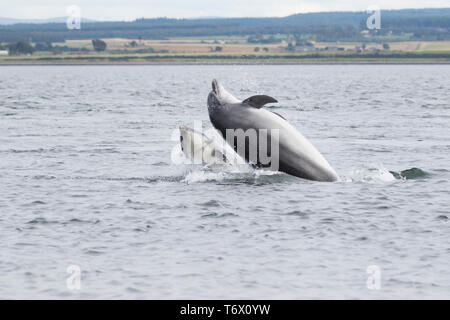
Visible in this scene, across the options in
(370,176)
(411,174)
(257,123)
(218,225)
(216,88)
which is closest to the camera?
(218,225)

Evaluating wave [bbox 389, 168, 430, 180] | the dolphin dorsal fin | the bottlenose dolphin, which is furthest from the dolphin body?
wave [bbox 389, 168, 430, 180]

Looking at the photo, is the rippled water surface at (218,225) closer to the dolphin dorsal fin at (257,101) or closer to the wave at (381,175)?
the wave at (381,175)

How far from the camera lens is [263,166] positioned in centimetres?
2275

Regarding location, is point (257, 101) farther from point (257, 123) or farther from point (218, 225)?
point (218, 225)

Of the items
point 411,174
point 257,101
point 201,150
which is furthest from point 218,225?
point 411,174

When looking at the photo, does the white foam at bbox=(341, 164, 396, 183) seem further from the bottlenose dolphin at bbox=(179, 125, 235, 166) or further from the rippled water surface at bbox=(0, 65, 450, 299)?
the bottlenose dolphin at bbox=(179, 125, 235, 166)

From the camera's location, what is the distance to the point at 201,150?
2569 cm

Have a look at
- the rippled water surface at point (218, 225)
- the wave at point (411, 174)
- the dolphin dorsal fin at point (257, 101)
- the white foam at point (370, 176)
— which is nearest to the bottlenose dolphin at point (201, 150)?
the rippled water surface at point (218, 225)

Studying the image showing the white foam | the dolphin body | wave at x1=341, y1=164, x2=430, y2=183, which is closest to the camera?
the dolphin body

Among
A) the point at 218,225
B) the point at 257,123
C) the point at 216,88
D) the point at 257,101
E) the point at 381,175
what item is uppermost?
the point at 216,88

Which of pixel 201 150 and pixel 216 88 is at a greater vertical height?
pixel 216 88

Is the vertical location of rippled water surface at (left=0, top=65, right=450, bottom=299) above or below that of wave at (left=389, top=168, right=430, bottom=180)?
below

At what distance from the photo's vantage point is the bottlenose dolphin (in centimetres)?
2558

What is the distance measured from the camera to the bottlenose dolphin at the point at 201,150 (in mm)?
25578
